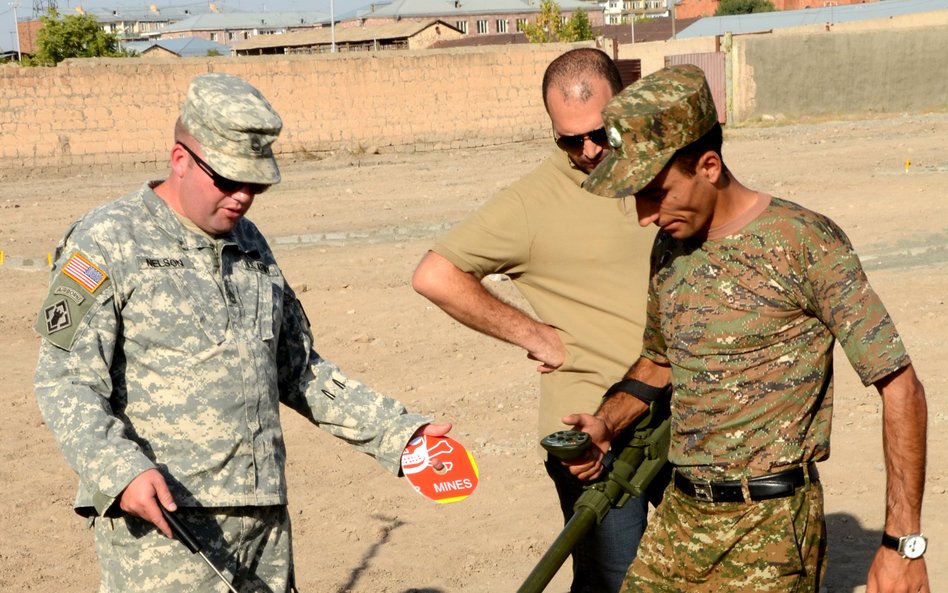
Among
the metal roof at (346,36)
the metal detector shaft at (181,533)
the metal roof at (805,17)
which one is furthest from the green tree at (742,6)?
the metal detector shaft at (181,533)

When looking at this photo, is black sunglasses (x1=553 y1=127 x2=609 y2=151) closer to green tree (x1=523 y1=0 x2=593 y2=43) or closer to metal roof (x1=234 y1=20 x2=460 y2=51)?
green tree (x1=523 y1=0 x2=593 y2=43)

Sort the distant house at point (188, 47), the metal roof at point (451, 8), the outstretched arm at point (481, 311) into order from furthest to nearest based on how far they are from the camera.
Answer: the metal roof at point (451, 8) < the distant house at point (188, 47) < the outstretched arm at point (481, 311)

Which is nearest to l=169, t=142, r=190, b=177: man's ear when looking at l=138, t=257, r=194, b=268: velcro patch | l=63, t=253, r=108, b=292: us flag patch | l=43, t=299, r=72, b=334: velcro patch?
l=138, t=257, r=194, b=268: velcro patch


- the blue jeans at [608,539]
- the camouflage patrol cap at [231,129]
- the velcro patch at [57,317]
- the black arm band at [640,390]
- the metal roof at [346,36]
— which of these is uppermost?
the camouflage patrol cap at [231,129]

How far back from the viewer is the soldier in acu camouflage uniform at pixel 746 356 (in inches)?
111

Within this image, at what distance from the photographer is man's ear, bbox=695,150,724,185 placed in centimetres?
292

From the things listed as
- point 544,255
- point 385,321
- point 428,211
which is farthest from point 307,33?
point 544,255

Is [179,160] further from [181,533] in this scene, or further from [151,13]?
[151,13]

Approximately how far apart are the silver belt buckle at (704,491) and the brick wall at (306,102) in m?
20.5

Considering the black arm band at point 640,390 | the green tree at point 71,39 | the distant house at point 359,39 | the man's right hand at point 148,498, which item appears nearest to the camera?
the man's right hand at point 148,498

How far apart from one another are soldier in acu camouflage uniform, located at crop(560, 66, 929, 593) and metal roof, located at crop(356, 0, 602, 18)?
9858 centimetres

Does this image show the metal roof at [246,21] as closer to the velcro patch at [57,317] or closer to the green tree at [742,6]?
the green tree at [742,6]

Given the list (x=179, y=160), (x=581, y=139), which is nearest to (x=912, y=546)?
(x=581, y=139)

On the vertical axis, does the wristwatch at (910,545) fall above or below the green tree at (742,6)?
above
